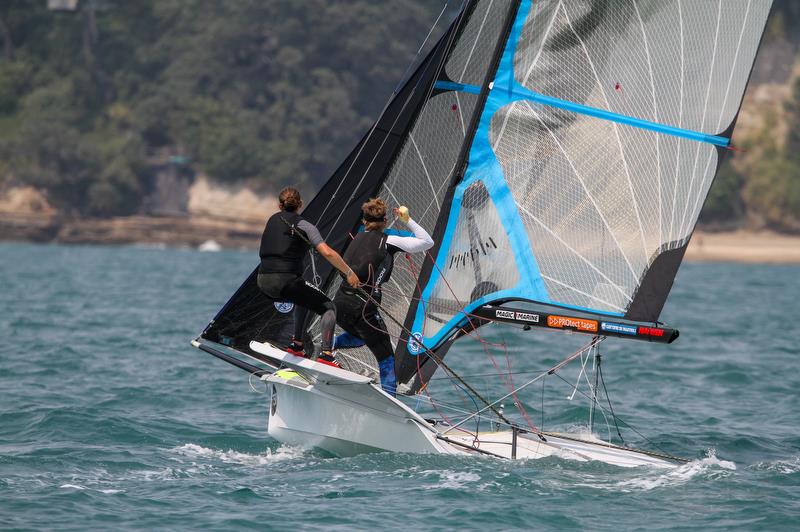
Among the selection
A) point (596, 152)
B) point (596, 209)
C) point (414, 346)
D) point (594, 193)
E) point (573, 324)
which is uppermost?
point (596, 152)

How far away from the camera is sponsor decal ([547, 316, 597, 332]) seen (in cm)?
979

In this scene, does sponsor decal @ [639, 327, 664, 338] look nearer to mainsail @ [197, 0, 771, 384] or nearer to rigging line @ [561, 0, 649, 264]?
mainsail @ [197, 0, 771, 384]

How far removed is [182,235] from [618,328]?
Result: 2324 inches

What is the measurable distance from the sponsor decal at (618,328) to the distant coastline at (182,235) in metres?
58.5

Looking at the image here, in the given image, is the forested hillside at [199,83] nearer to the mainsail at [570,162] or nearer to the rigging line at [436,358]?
the mainsail at [570,162]

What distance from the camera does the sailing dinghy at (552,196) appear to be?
9.96m

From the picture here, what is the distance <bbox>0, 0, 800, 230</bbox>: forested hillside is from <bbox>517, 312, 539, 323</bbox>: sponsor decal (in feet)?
196

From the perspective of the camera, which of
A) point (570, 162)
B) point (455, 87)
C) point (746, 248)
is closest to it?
point (570, 162)

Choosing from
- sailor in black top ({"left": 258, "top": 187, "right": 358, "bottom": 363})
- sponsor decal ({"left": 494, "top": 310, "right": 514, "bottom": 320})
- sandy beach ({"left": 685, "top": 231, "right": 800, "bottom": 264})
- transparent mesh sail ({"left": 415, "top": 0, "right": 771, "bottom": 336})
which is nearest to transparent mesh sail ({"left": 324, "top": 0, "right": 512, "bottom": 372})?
transparent mesh sail ({"left": 415, "top": 0, "right": 771, "bottom": 336})

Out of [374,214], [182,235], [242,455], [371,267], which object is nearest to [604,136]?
[374,214]

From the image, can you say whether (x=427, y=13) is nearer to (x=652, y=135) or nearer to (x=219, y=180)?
(x=219, y=180)

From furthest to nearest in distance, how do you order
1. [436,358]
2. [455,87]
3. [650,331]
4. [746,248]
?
[746,248]
[455,87]
[436,358]
[650,331]

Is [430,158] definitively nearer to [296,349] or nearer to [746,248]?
[296,349]

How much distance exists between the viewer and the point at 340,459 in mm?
9883
